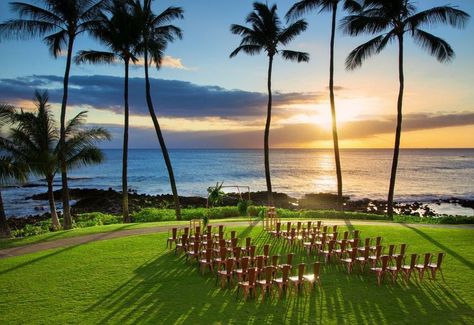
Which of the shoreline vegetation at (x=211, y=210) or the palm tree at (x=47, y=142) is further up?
the palm tree at (x=47, y=142)

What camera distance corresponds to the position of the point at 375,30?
30281 mm

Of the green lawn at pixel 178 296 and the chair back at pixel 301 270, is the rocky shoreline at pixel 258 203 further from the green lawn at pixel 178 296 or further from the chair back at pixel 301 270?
the chair back at pixel 301 270


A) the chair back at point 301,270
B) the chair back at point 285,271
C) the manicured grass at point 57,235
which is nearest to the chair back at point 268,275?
the chair back at point 285,271

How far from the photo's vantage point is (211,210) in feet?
105

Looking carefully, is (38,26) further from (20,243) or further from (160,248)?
(160,248)

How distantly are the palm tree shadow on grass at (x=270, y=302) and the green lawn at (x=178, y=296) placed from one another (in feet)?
0.09

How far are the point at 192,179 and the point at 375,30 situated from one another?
8028 centimetres

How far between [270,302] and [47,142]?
21.1m

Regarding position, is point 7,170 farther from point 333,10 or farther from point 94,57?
point 333,10

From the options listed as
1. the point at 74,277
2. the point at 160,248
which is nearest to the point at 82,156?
the point at 160,248

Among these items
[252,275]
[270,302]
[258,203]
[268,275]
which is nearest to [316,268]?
[268,275]

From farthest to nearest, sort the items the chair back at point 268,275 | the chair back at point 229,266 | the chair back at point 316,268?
the chair back at point 229,266, the chair back at point 316,268, the chair back at point 268,275

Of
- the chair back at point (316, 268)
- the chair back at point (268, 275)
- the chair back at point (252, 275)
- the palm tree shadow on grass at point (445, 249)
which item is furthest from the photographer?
the palm tree shadow on grass at point (445, 249)

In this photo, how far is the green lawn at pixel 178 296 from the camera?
11484mm
